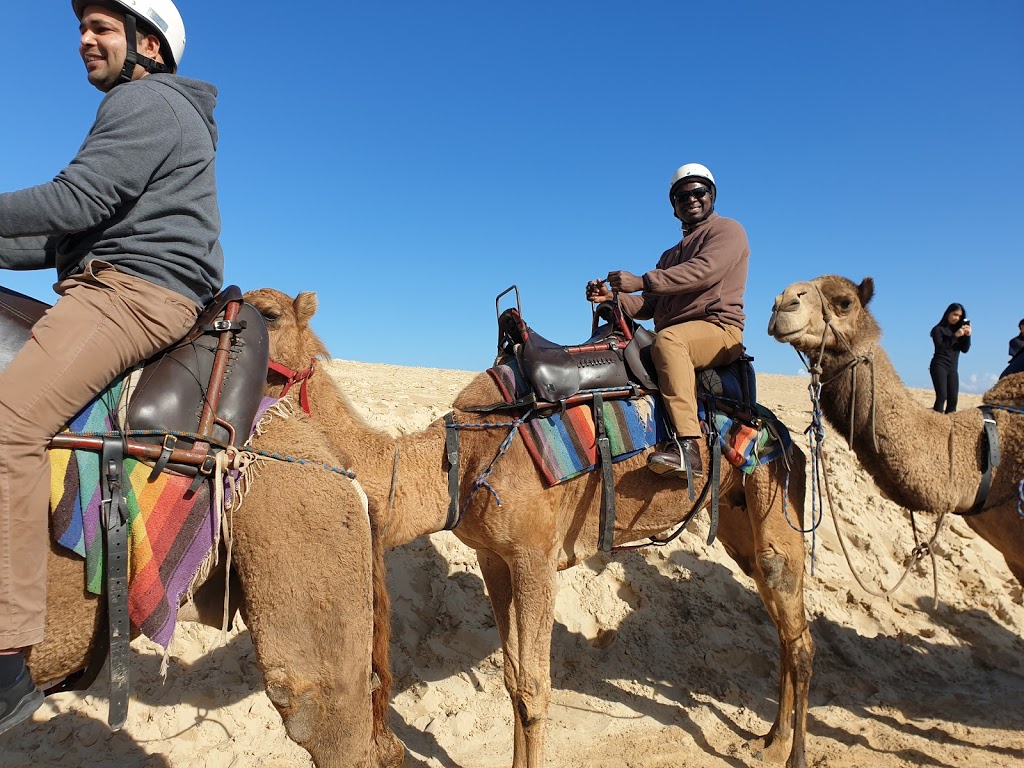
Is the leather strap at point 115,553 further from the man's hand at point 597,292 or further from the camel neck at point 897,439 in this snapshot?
the camel neck at point 897,439

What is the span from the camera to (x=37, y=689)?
6.88ft

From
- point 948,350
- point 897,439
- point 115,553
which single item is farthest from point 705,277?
point 948,350

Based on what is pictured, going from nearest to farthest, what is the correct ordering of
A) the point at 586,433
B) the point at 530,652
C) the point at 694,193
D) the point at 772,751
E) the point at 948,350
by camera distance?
the point at 530,652, the point at 586,433, the point at 772,751, the point at 694,193, the point at 948,350

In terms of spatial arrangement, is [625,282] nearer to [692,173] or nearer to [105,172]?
[692,173]

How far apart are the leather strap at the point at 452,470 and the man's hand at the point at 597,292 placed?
1.69 metres

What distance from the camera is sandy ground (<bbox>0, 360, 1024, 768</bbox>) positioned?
4383mm

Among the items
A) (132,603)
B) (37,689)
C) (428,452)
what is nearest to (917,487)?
(428,452)

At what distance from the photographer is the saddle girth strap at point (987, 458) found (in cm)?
452

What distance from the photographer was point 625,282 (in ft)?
15.1

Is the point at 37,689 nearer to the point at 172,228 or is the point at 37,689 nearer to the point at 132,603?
the point at 132,603

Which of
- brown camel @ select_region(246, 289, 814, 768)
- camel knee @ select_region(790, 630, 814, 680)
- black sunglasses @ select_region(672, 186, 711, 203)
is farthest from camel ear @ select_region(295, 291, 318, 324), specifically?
camel knee @ select_region(790, 630, 814, 680)

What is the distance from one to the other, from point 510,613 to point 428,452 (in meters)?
1.11

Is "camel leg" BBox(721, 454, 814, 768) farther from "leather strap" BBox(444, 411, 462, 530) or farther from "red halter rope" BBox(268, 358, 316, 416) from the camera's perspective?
"red halter rope" BBox(268, 358, 316, 416)

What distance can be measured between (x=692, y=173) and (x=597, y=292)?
3.91ft
